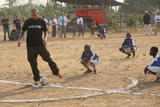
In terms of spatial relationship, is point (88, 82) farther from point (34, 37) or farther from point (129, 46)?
point (129, 46)

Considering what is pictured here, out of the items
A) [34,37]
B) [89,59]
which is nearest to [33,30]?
[34,37]

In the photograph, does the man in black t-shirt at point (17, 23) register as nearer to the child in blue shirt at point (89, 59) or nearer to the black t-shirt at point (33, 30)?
the child in blue shirt at point (89, 59)

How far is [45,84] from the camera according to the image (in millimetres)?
7121

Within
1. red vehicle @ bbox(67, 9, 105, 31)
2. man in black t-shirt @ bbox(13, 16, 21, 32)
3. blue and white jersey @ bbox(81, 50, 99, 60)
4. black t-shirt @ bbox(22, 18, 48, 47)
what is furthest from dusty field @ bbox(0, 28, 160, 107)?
red vehicle @ bbox(67, 9, 105, 31)

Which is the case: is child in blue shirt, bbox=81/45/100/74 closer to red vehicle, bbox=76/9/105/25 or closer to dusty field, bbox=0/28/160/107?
dusty field, bbox=0/28/160/107

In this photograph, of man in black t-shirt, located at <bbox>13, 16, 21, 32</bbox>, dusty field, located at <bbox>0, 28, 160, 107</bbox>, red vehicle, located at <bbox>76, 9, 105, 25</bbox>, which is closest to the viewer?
dusty field, located at <bbox>0, 28, 160, 107</bbox>

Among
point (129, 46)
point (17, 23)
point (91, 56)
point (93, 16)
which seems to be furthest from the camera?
point (93, 16)

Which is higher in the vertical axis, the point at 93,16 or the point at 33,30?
the point at 33,30

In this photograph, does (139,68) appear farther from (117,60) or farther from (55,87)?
(55,87)

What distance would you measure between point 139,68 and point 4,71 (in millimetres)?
4417

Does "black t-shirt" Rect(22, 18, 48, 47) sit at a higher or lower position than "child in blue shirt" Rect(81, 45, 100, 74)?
higher

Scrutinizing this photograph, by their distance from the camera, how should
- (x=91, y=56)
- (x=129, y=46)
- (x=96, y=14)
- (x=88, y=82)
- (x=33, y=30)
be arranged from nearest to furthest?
(x=33, y=30)
(x=88, y=82)
(x=91, y=56)
(x=129, y=46)
(x=96, y=14)

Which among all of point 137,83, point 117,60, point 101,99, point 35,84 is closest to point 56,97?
point 101,99

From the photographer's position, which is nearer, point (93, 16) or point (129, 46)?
point (129, 46)
